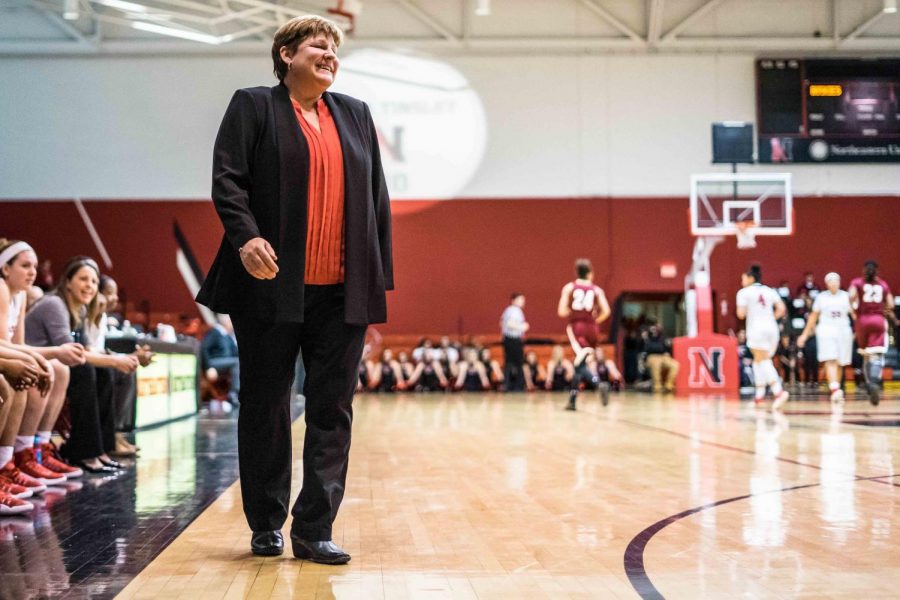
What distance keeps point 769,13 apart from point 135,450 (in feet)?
50.6

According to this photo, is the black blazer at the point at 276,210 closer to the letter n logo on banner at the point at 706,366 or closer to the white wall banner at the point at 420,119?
the letter n logo on banner at the point at 706,366

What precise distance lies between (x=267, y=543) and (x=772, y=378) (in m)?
7.94

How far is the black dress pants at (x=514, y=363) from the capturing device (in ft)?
49.4

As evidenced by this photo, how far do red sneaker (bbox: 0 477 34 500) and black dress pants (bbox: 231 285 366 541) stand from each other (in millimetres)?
1369

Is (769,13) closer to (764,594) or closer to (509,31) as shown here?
(509,31)

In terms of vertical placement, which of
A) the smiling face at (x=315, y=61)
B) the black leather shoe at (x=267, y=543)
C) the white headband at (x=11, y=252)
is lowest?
the black leather shoe at (x=267, y=543)

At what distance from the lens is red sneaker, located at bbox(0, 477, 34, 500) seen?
3.47 m

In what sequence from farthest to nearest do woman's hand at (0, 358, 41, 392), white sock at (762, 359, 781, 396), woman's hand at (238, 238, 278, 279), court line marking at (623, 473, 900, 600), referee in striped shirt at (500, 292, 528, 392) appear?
referee in striped shirt at (500, 292, 528, 392), white sock at (762, 359, 781, 396), woman's hand at (0, 358, 41, 392), woman's hand at (238, 238, 278, 279), court line marking at (623, 473, 900, 600)

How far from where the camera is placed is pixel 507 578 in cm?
226

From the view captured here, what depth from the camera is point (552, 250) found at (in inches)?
683

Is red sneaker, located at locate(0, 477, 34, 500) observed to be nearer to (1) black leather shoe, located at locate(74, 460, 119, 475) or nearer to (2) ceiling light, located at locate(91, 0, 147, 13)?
(1) black leather shoe, located at locate(74, 460, 119, 475)

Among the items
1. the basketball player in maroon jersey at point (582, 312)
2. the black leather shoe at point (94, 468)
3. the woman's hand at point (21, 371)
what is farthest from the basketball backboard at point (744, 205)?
the woman's hand at point (21, 371)

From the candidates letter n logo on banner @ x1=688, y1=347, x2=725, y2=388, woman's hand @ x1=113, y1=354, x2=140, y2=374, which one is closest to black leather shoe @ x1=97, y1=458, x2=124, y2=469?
woman's hand @ x1=113, y1=354, x2=140, y2=374

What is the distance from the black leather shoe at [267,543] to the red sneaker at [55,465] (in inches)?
82.5
